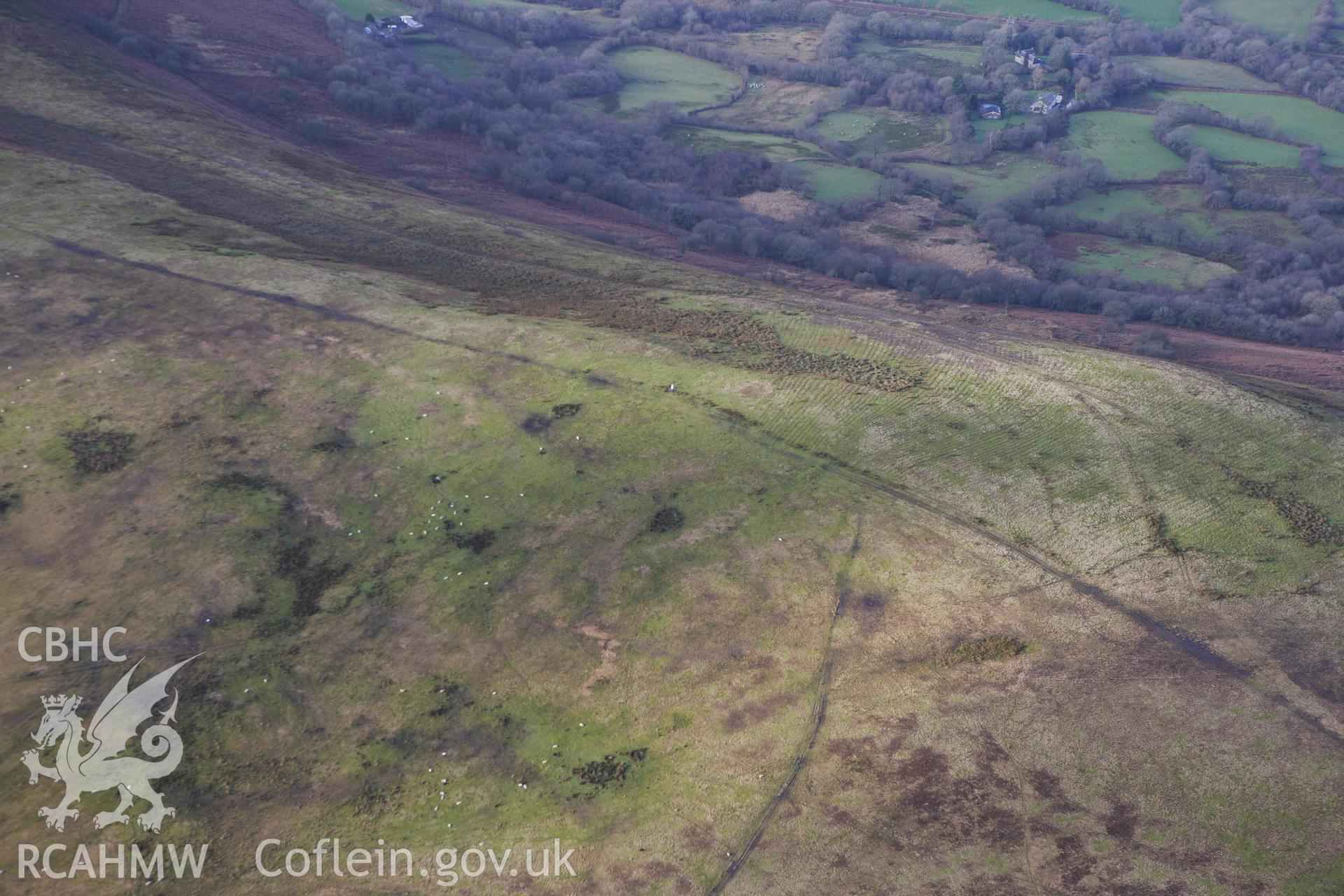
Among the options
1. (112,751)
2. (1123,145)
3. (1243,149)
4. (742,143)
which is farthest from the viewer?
(742,143)

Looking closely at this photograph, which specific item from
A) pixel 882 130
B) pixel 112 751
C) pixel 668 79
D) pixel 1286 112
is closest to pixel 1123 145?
pixel 1286 112

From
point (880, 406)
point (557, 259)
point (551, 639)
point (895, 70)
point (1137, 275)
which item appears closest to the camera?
point (551, 639)

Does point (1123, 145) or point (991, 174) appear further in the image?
point (1123, 145)

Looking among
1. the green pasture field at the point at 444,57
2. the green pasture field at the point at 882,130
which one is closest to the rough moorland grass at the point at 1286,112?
the green pasture field at the point at 882,130

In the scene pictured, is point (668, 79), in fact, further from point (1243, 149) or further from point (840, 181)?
point (1243, 149)

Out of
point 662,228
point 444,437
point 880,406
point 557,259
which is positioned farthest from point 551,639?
point 662,228

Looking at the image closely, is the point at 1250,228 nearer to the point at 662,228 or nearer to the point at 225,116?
the point at 662,228
